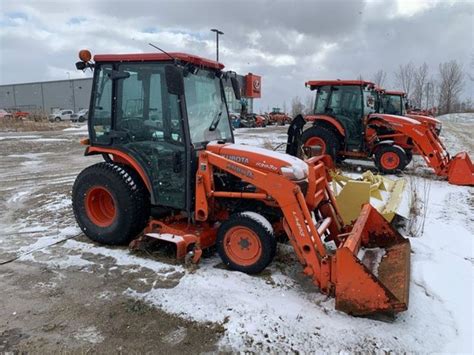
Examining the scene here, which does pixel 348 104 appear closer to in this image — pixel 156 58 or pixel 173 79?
→ pixel 156 58

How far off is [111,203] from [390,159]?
7.83 m

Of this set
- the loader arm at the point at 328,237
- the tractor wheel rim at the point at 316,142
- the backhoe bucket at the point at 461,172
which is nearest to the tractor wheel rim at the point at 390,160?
the backhoe bucket at the point at 461,172

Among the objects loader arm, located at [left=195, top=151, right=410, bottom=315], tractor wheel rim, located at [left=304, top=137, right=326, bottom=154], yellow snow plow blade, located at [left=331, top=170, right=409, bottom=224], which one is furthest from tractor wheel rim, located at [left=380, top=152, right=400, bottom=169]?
loader arm, located at [left=195, top=151, right=410, bottom=315]

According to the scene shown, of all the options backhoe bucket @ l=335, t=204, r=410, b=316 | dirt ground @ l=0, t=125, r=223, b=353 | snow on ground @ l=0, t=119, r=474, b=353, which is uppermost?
backhoe bucket @ l=335, t=204, r=410, b=316

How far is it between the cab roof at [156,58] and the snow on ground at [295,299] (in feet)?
7.40

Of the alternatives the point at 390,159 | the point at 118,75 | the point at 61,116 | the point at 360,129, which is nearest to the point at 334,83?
the point at 360,129

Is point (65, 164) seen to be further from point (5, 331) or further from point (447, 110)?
point (447, 110)

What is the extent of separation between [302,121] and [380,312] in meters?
2.55

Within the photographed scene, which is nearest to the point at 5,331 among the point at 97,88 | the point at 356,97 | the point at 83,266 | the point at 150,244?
the point at 83,266

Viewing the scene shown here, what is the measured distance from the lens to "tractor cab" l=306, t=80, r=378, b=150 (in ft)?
35.6

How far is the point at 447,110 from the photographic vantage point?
61.6 metres

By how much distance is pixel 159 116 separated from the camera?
459 centimetres

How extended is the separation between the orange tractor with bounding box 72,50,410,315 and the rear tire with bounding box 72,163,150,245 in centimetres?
1

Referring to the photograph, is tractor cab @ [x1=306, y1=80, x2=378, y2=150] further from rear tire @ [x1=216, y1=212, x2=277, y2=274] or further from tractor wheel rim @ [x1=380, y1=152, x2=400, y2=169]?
rear tire @ [x1=216, y1=212, x2=277, y2=274]
